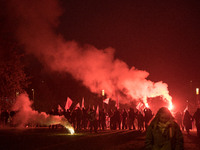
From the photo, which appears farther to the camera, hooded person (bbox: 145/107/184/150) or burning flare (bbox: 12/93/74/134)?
burning flare (bbox: 12/93/74/134)

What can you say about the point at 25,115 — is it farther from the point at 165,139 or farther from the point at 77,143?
the point at 165,139

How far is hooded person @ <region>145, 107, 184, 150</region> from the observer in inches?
213

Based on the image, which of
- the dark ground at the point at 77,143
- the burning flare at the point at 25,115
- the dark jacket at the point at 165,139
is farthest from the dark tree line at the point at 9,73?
the dark jacket at the point at 165,139

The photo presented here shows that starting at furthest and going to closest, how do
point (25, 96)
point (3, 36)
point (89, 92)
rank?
point (89, 92)
point (25, 96)
point (3, 36)

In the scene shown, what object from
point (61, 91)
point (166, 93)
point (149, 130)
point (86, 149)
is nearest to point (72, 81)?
point (61, 91)

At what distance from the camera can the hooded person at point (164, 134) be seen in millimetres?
5410

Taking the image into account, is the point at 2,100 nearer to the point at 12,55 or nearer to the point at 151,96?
the point at 12,55

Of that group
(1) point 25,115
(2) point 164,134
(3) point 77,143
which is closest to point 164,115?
(2) point 164,134

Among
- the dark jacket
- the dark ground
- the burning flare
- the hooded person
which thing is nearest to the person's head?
the hooded person

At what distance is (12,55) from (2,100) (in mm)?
4582

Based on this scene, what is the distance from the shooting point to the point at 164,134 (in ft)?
17.9

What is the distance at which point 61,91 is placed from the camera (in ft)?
223

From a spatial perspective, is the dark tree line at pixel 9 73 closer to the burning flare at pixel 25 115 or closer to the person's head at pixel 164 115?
the burning flare at pixel 25 115

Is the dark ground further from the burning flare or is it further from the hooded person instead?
the burning flare
